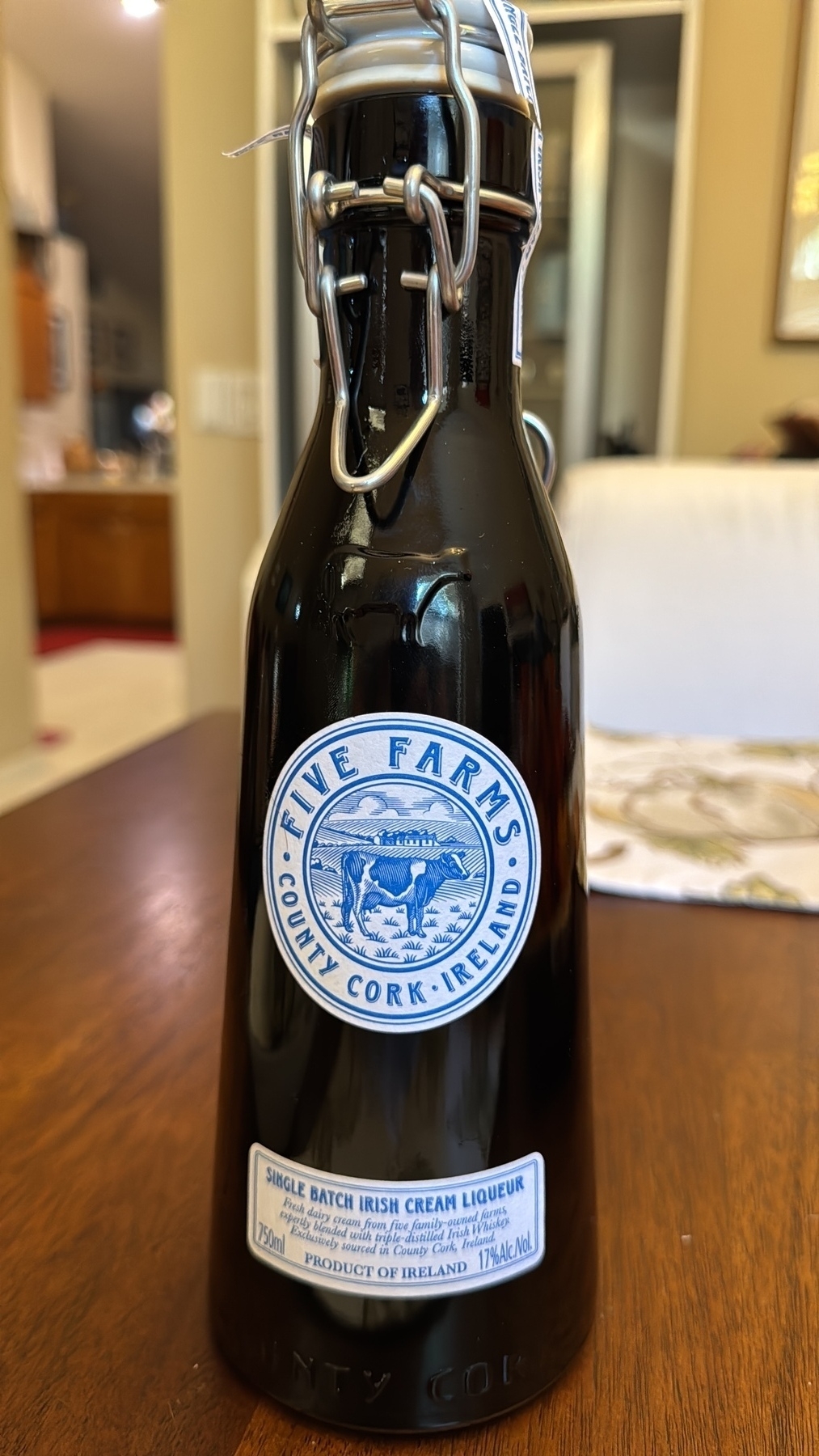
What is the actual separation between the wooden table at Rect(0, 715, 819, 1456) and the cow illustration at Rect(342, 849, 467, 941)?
5.1 inches

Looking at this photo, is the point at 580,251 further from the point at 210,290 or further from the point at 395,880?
the point at 395,880

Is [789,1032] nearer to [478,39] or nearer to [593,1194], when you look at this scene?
[593,1194]

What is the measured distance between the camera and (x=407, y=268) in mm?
236

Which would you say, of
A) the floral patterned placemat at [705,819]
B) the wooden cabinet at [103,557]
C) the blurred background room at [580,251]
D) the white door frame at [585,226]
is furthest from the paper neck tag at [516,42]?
the wooden cabinet at [103,557]

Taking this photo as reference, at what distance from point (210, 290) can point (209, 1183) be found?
7.08 ft

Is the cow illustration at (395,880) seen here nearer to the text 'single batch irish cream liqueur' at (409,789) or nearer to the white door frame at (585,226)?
the text 'single batch irish cream liqueur' at (409,789)

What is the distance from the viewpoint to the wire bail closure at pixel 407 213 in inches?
8.6

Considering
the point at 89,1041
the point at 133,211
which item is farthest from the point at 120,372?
the point at 89,1041

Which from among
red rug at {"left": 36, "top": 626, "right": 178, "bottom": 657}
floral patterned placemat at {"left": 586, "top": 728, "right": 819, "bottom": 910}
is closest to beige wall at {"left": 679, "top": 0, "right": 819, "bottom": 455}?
floral patterned placemat at {"left": 586, "top": 728, "right": 819, "bottom": 910}

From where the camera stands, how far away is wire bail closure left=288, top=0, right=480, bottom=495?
0.72 ft

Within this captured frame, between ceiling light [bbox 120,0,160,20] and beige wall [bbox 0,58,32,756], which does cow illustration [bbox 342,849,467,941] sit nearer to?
ceiling light [bbox 120,0,160,20]

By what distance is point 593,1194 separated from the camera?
11.6 inches

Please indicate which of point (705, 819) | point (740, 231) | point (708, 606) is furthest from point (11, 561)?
point (705, 819)

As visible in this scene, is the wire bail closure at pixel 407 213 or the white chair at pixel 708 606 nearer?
the wire bail closure at pixel 407 213
